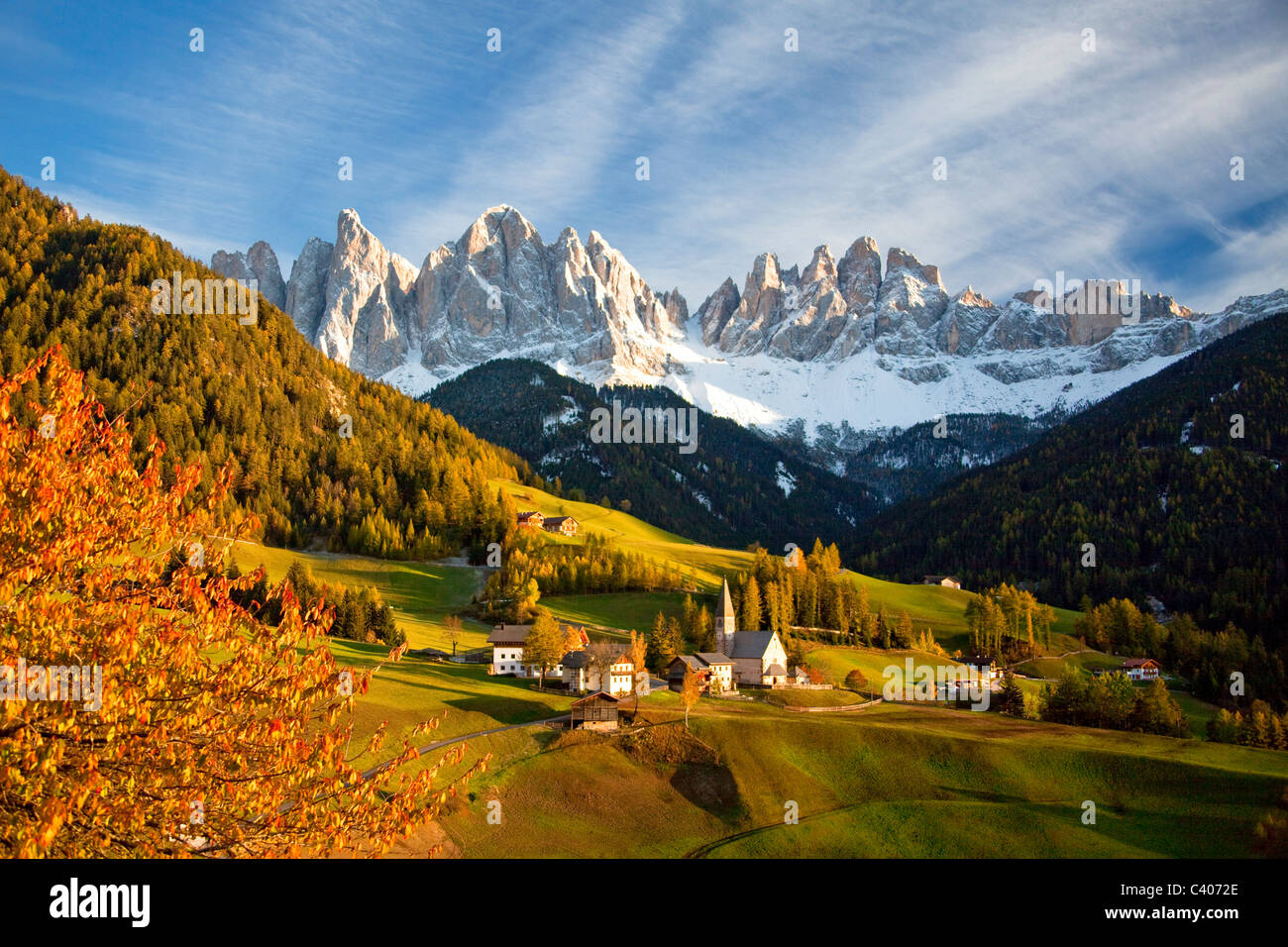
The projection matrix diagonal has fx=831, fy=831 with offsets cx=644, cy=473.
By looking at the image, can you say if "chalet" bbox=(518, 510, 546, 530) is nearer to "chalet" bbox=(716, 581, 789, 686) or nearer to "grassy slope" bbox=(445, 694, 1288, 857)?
"chalet" bbox=(716, 581, 789, 686)

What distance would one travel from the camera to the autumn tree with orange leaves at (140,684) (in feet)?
41.7

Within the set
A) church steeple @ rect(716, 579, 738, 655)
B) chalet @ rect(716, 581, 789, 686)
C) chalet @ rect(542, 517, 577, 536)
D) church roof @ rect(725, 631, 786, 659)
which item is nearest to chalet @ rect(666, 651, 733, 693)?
chalet @ rect(716, 581, 789, 686)

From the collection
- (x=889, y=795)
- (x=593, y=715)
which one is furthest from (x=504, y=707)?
(x=889, y=795)

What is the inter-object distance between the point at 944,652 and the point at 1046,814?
7521cm

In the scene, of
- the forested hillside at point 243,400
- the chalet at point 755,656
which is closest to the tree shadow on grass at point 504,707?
the chalet at point 755,656

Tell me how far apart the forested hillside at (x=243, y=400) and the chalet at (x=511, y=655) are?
57.9m

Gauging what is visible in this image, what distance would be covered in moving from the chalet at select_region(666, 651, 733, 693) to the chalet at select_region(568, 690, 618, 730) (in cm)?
1795

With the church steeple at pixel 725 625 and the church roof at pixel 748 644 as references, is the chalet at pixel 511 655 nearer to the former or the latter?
the church steeple at pixel 725 625

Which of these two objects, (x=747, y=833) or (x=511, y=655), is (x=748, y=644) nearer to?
(x=511, y=655)

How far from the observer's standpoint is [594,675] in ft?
260

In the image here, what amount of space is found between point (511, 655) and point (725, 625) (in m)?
26.6

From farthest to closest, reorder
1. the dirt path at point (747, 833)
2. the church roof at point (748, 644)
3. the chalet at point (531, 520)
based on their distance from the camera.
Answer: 1. the chalet at point (531, 520)
2. the church roof at point (748, 644)
3. the dirt path at point (747, 833)
